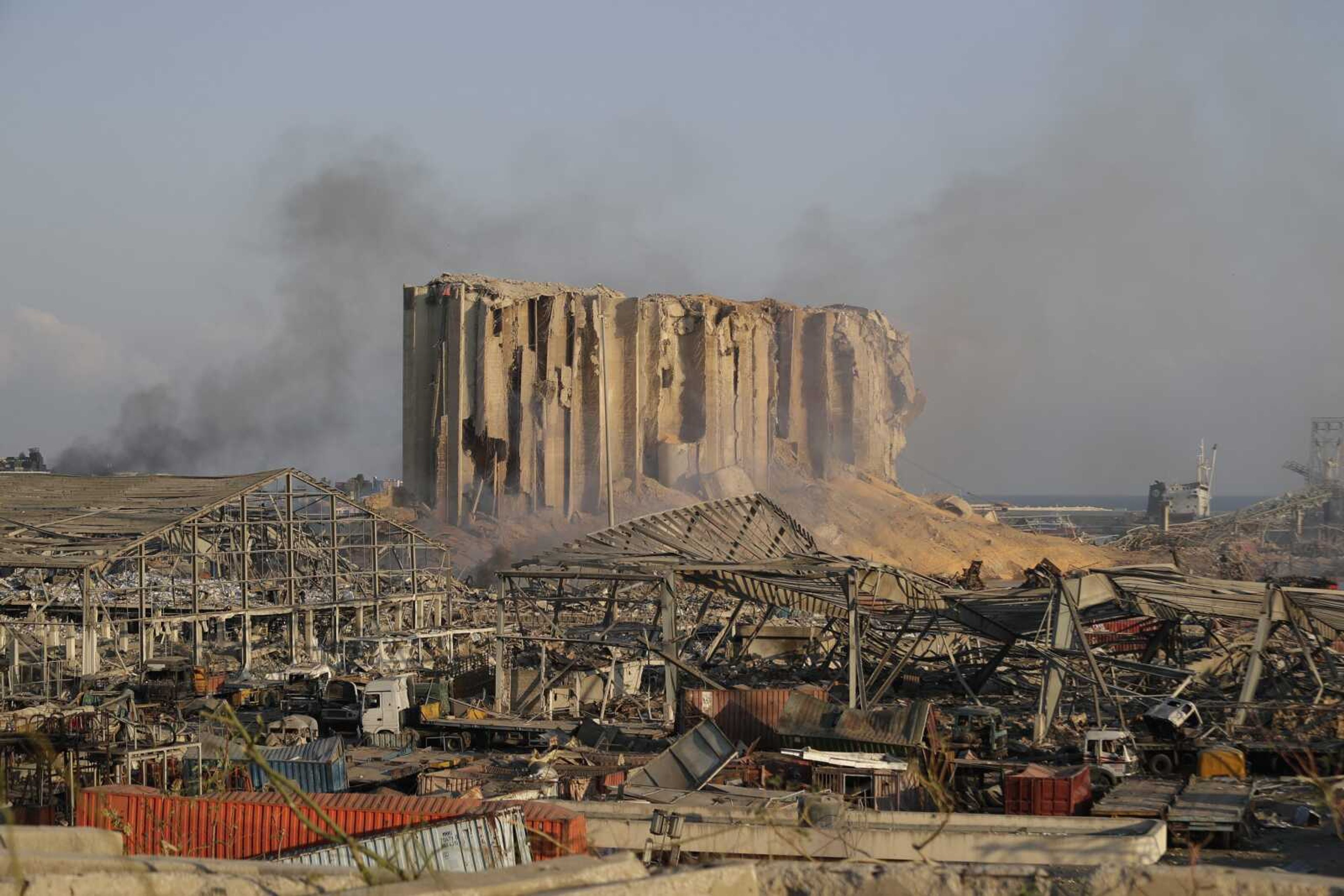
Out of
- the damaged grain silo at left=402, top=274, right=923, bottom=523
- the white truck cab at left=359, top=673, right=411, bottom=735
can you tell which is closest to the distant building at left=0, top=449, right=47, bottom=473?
the damaged grain silo at left=402, top=274, right=923, bottom=523

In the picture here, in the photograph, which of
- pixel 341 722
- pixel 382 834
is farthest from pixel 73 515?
pixel 382 834

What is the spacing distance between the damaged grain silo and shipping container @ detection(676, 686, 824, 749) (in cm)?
5809

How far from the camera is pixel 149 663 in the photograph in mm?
33125

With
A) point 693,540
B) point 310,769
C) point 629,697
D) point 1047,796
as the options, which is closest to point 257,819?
point 310,769

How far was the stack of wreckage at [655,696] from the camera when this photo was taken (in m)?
15.1

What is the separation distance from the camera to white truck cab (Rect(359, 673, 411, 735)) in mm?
25828

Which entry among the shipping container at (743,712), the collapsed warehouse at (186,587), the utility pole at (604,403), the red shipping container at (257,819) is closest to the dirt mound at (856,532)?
the utility pole at (604,403)

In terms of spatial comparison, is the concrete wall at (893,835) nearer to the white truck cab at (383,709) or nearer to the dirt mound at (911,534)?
the white truck cab at (383,709)

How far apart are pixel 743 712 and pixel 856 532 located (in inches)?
2758

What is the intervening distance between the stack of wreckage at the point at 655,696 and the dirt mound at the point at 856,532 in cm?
3039

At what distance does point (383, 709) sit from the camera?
85.2ft

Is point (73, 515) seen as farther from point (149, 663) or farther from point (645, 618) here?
point (645, 618)

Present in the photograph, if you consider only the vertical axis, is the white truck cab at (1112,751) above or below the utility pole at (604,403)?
below

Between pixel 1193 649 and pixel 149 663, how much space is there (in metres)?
24.9
